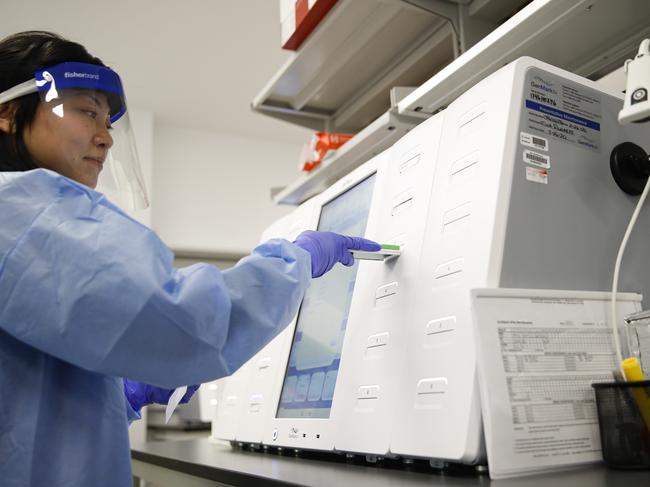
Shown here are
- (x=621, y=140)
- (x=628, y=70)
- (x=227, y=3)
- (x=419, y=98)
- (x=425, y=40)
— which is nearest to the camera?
(x=628, y=70)

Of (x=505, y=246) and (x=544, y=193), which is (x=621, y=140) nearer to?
(x=544, y=193)

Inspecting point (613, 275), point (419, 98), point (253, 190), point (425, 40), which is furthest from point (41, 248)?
point (253, 190)

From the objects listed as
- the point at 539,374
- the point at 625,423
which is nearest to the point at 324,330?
the point at 539,374

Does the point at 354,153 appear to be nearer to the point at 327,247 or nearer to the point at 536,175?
the point at 327,247

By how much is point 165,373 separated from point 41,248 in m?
0.25

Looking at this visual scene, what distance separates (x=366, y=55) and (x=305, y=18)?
29 cm

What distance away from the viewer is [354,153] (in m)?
2.09

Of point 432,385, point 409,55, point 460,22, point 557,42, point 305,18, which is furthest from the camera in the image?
point 409,55

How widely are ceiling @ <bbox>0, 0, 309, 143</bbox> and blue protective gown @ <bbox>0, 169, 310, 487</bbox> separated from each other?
2.88 m

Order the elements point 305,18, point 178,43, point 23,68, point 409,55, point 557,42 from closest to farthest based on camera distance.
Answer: point 23,68 < point 557,42 < point 305,18 < point 409,55 < point 178,43

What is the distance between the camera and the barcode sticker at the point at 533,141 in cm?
99

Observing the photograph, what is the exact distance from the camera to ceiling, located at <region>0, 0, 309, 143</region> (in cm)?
353

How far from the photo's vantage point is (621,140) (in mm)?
1117

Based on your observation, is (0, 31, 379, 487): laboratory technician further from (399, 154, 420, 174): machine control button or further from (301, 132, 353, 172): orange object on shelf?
(301, 132, 353, 172): orange object on shelf
